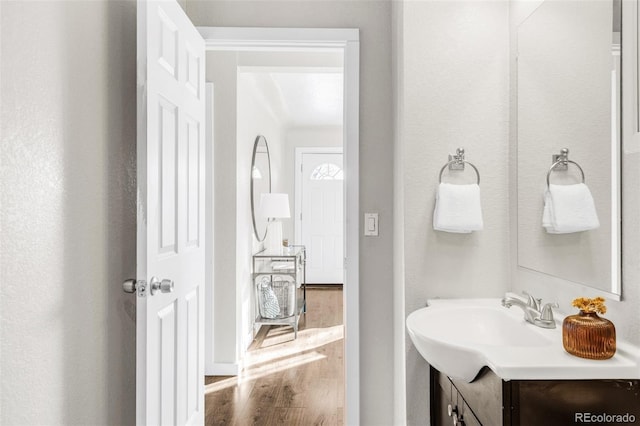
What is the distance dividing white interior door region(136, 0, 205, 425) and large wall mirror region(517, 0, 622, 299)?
136 cm

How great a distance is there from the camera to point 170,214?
5.44 ft

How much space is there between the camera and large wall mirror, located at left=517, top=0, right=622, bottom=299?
1207 millimetres

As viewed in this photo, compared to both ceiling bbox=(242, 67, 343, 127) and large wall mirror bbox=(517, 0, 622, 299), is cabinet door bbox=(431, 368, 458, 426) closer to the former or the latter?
large wall mirror bbox=(517, 0, 622, 299)

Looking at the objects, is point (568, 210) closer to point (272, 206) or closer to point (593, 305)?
point (593, 305)

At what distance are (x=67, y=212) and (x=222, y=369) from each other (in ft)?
7.12

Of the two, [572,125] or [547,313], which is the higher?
[572,125]

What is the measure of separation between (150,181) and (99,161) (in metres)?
0.17

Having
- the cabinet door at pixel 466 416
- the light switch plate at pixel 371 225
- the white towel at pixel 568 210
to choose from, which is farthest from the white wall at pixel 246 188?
the white towel at pixel 568 210

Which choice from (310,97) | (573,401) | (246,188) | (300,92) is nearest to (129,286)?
(573,401)

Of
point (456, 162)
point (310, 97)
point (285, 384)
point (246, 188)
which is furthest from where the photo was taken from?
point (310, 97)

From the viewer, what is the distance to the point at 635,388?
3.48ft

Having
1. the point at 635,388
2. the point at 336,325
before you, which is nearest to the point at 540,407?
the point at 635,388

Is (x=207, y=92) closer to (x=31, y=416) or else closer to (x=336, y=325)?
(x=31, y=416)

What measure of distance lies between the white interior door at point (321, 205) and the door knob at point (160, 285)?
4957 mm
